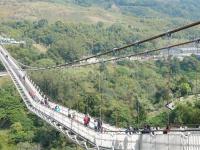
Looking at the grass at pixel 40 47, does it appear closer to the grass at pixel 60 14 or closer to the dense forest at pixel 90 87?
the dense forest at pixel 90 87

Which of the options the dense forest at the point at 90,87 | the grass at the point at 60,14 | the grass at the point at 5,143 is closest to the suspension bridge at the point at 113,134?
the dense forest at the point at 90,87

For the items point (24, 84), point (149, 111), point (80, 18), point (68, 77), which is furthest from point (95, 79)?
point (80, 18)

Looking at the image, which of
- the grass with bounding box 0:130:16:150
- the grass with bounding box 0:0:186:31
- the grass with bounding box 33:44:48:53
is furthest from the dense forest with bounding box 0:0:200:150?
the grass with bounding box 0:0:186:31

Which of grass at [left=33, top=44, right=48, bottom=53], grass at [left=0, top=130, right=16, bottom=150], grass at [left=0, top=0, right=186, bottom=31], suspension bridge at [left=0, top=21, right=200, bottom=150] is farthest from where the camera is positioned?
grass at [left=0, top=0, right=186, bottom=31]

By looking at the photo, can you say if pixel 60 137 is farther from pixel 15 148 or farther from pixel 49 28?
pixel 49 28

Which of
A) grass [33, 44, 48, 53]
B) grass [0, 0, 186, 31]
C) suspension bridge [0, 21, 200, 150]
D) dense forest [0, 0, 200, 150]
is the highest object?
suspension bridge [0, 21, 200, 150]

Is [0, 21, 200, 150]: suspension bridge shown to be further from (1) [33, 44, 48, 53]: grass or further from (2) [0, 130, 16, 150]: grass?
(1) [33, 44, 48, 53]: grass

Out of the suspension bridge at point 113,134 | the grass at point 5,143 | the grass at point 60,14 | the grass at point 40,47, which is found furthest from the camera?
the grass at point 60,14

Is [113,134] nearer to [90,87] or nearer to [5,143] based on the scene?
[5,143]

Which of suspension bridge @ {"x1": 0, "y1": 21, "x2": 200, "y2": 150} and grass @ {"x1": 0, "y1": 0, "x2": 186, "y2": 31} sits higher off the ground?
suspension bridge @ {"x1": 0, "y1": 21, "x2": 200, "y2": 150}
